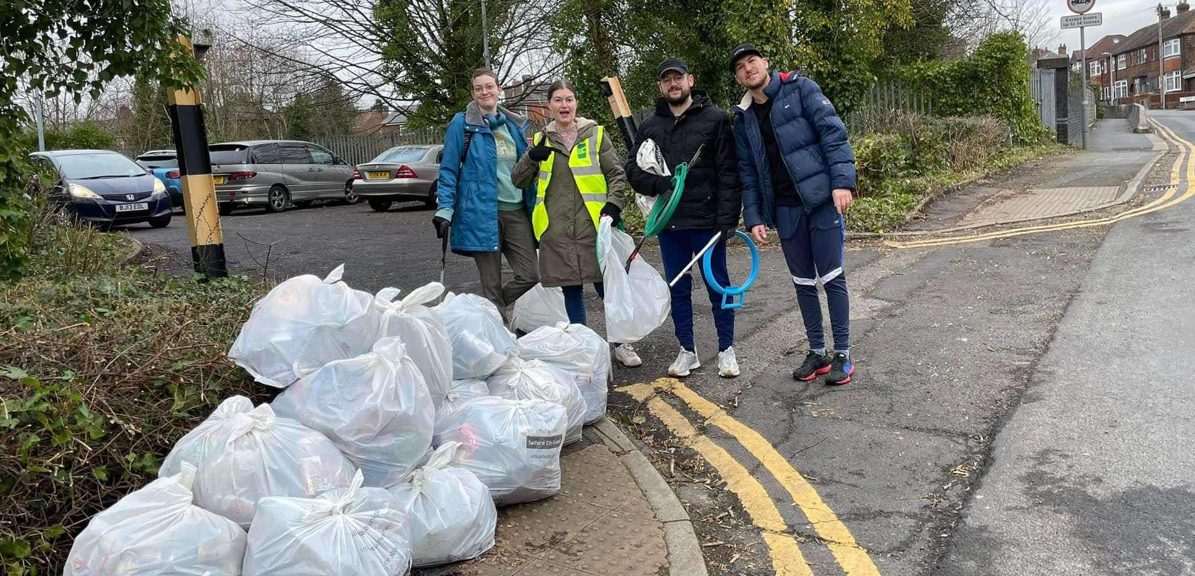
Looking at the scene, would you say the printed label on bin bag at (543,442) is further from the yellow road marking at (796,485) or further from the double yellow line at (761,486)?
the yellow road marking at (796,485)

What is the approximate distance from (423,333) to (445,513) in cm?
81

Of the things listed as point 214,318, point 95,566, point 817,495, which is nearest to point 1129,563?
point 817,495

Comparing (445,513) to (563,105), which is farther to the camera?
(563,105)

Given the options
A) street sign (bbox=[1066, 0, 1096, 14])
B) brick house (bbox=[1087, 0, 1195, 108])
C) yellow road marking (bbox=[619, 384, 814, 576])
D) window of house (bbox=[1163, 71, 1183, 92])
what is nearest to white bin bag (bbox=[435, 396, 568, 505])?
yellow road marking (bbox=[619, 384, 814, 576])

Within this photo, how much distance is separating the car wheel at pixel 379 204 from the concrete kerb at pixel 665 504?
14595 mm

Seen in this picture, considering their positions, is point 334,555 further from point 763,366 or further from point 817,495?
point 763,366

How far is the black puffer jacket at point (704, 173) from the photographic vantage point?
5047mm

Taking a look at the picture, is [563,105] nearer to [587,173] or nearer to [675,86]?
[587,173]

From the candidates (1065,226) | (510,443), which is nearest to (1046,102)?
(1065,226)

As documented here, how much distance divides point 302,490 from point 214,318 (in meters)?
1.51

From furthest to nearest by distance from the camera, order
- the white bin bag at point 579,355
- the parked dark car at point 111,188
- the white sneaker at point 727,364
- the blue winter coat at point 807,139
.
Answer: the parked dark car at point 111,188 → the white sneaker at point 727,364 → the blue winter coat at point 807,139 → the white bin bag at point 579,355

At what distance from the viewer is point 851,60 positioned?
14.5 meters

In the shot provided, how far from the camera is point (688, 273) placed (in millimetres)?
5312

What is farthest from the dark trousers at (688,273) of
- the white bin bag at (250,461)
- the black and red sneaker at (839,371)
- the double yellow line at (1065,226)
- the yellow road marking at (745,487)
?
the double yellow line at (1065,226)
